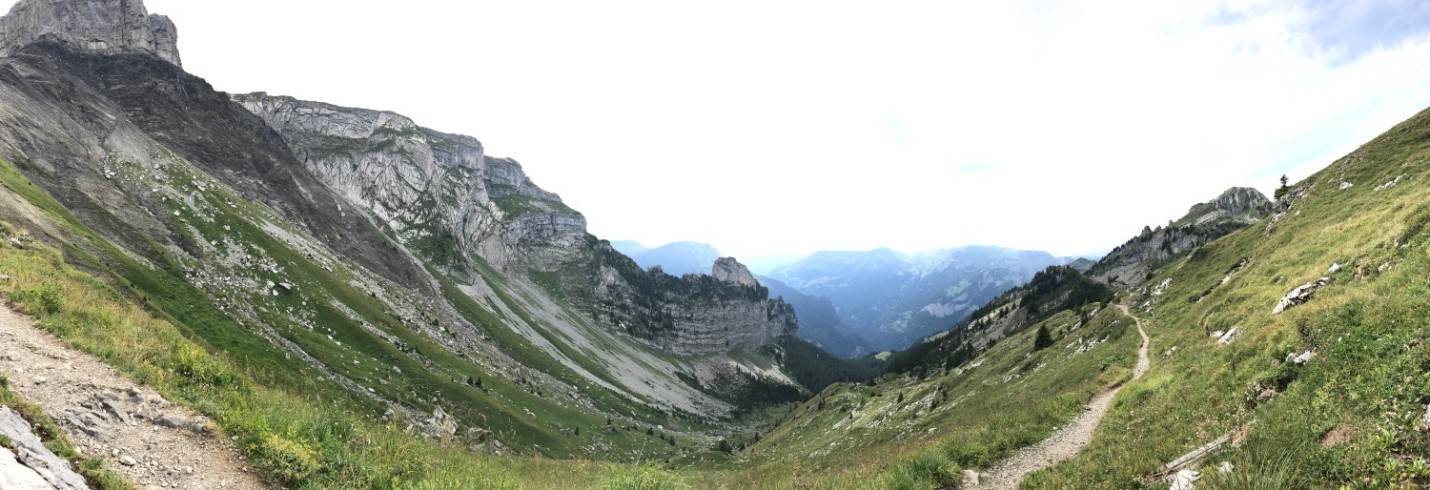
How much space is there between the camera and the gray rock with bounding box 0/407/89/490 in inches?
285

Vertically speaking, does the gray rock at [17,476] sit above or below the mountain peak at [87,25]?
below

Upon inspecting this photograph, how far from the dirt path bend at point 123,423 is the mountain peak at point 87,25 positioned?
8080 inches

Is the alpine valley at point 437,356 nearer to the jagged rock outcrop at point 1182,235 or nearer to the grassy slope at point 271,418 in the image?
the grassy slope at point 271,418

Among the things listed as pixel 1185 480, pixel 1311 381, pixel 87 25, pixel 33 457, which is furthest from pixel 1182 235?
pixel 87 25

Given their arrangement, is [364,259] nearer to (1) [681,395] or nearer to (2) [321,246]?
(2) [321,246]

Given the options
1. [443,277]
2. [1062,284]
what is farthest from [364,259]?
[1062,284]

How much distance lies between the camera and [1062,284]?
177 m

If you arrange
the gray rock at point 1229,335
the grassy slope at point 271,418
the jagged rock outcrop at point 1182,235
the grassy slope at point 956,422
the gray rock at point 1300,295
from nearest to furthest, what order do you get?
the grassy slope at point 271,418, the grassy slope at point 956,422, the gray rock at point 1300,295, the gray rock at point 1229,335, the jagged rock outcrop at point 1182,235

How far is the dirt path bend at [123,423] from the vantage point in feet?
29.5

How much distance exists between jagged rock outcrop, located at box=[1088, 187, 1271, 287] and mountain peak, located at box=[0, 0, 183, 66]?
29163cm

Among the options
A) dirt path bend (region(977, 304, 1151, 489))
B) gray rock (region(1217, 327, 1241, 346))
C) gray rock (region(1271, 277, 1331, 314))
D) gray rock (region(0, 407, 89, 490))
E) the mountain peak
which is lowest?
dirt path bend (region(977, 304, 1151, 489))

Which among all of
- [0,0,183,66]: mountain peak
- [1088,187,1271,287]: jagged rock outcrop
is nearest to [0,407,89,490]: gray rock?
[1088,187,1271,287]: jagged rock outcrop

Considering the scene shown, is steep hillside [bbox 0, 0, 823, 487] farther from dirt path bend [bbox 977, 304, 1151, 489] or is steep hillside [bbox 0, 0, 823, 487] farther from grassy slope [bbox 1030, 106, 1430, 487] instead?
grassy slope [bbox 1030, 106, 1430, 487]

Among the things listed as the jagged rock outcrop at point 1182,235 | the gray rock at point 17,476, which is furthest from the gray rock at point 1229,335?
the jagged rock outcrop at point 1182,235
